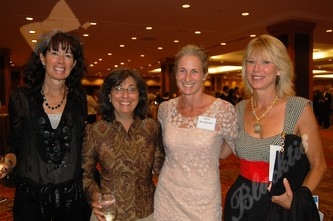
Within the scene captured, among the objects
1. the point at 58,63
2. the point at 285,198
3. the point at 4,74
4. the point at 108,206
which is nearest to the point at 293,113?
the point at 285,198

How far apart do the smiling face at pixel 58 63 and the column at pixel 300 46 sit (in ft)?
26.9

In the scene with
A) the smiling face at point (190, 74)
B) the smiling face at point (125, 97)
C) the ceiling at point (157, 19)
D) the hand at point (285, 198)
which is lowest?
the hand at point (285, 198)

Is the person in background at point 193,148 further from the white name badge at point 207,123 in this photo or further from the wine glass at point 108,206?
the wine glass at point 108,206

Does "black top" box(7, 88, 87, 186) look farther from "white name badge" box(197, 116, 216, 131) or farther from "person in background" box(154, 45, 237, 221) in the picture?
"white name badge" box(197, 116, 216, 131)

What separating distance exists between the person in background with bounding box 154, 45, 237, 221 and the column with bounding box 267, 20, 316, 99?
783 cm

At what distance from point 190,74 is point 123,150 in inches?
23.7

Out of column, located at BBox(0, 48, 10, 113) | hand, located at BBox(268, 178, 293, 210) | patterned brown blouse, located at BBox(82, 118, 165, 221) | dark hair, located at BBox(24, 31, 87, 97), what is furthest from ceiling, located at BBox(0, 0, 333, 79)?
hand, located at BBox(268, 178, 293, 210)

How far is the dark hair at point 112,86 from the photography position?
1951 millimetres

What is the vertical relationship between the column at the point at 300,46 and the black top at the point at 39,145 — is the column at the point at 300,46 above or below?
above

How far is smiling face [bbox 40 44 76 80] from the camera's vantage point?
6.40ft

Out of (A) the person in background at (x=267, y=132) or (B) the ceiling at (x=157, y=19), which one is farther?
(B) the ceiling at (x=157, y=19)

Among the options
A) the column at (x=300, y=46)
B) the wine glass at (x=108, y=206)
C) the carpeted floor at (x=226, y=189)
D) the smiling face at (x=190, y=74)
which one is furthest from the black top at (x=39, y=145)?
the column at (x=300, y=46)

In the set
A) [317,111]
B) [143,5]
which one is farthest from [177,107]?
[317,111]

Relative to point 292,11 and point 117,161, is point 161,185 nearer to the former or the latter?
point 117,161
